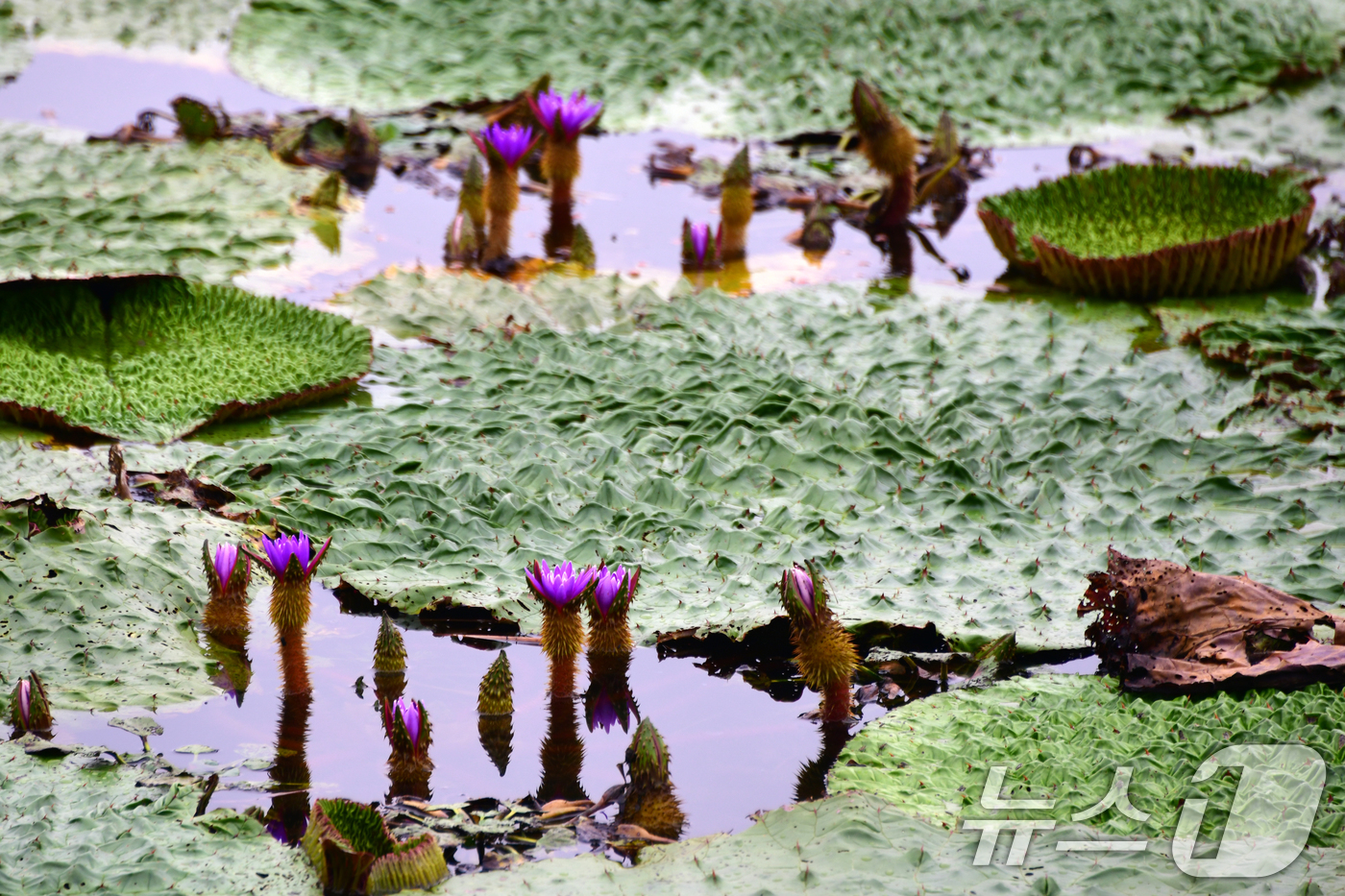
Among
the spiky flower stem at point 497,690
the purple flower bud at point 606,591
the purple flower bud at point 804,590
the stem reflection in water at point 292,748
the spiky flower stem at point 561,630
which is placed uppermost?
the purple flower bud at point 804,590

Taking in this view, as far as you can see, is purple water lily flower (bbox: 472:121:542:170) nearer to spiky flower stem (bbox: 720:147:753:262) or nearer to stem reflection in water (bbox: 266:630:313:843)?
spiky flower stem (bbox: 720:147:753:262)

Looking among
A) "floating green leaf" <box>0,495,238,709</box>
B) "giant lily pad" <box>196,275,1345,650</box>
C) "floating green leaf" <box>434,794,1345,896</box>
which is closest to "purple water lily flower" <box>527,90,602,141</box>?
"giant lily pad" <box>196,275,1345,650</box>

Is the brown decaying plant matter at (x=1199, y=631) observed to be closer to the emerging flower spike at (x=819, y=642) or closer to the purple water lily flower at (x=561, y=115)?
the emerging flower spike at (x=819, y=642)

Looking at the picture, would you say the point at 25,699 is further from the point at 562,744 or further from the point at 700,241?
the point at 700,241

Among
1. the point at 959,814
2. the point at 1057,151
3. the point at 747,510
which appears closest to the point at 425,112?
the point at 1057,151

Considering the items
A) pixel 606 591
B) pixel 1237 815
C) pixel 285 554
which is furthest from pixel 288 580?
pixel 1237 815

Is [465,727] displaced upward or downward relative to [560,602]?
downward

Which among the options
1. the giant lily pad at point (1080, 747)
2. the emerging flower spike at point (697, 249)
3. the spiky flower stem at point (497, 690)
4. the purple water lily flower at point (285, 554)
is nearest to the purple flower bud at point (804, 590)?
the giant lily pad at point (1080, 747)
